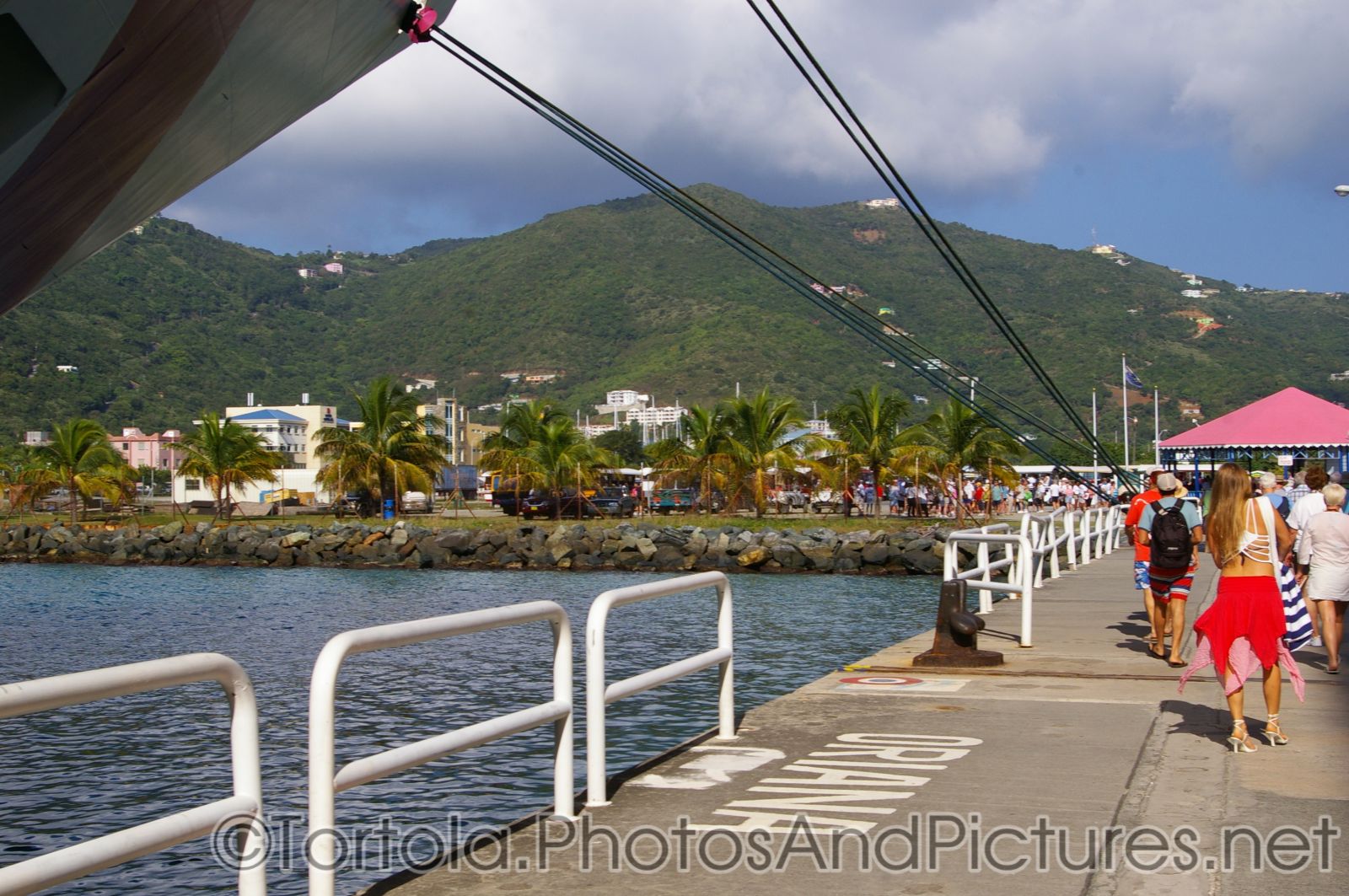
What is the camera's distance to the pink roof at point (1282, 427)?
31359mm

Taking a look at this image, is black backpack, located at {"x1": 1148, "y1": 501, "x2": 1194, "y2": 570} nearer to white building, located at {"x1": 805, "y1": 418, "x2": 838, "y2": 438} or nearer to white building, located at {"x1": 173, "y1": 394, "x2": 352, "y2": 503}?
white building, located at {"x1": 805, "y1": 418, "x2": 838, "y2": 438}

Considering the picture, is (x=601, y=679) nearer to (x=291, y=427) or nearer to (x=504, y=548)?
(x=504, y=548)

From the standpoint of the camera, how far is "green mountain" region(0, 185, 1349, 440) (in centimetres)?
13312

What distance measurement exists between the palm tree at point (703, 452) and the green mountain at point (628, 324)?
8067 cm

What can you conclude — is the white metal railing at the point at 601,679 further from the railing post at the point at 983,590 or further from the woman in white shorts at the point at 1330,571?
the railing post at the point at 983,590

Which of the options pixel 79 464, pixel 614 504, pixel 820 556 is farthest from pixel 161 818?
pixel 79 464

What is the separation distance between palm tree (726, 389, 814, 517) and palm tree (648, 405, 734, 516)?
33 cm

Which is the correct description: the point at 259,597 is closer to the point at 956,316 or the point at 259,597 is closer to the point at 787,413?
the point at 787,413

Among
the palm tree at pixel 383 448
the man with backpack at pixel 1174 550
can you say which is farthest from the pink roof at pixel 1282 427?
the palm tree at pixel 383 448

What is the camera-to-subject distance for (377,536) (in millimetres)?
44344

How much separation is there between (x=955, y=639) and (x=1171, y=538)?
78.9 inches

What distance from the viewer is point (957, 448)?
47.5m

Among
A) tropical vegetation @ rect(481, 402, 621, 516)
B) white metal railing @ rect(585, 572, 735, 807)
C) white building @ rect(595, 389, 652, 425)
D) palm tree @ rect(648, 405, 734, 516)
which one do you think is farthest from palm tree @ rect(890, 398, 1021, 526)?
white building @ rect(595, 389, 652, 425)

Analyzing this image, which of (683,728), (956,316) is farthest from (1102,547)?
(956,316)
